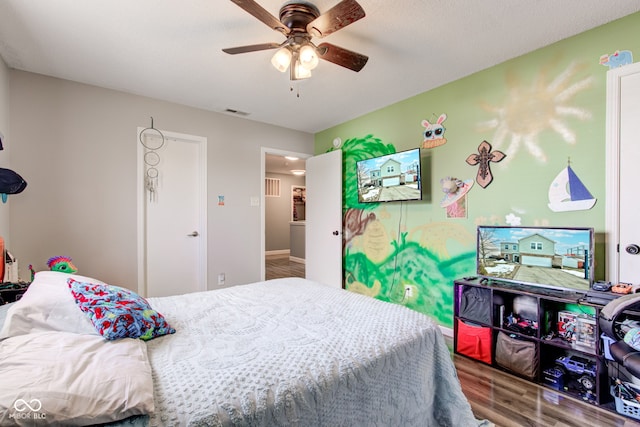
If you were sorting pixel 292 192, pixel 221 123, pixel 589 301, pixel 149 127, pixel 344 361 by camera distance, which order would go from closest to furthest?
1. pixel 344 361
2. pixel 589 301
3. pixel 149 127
4. pixel 221 123
5. pixel 292 192

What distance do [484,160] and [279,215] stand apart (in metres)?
6.33

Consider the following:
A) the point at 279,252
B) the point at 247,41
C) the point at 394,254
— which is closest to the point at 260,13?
the point at 247,41

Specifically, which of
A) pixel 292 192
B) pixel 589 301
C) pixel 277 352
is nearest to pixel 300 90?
pixel 277 352

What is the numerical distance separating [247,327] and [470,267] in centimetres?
220

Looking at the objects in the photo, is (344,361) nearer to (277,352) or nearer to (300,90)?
(277,352)

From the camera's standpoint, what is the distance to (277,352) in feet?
3.79

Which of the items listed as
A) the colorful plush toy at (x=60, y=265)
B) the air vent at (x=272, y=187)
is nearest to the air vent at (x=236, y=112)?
→ the colorful plush toy at (x=60, y=265)

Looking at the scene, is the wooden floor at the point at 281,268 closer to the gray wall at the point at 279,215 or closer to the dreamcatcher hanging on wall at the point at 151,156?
the gray wall at the point at 279,215

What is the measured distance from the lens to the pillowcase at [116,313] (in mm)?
1156

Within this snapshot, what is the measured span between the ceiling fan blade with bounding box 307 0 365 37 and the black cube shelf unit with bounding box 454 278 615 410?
83.8 inches

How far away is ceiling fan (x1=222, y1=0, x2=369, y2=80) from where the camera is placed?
1527 mm

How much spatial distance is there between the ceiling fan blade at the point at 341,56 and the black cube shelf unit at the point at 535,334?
1.94 meters

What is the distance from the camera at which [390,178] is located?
3266 millimetres

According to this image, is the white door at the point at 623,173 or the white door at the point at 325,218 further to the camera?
the white door at the point at 325,218
